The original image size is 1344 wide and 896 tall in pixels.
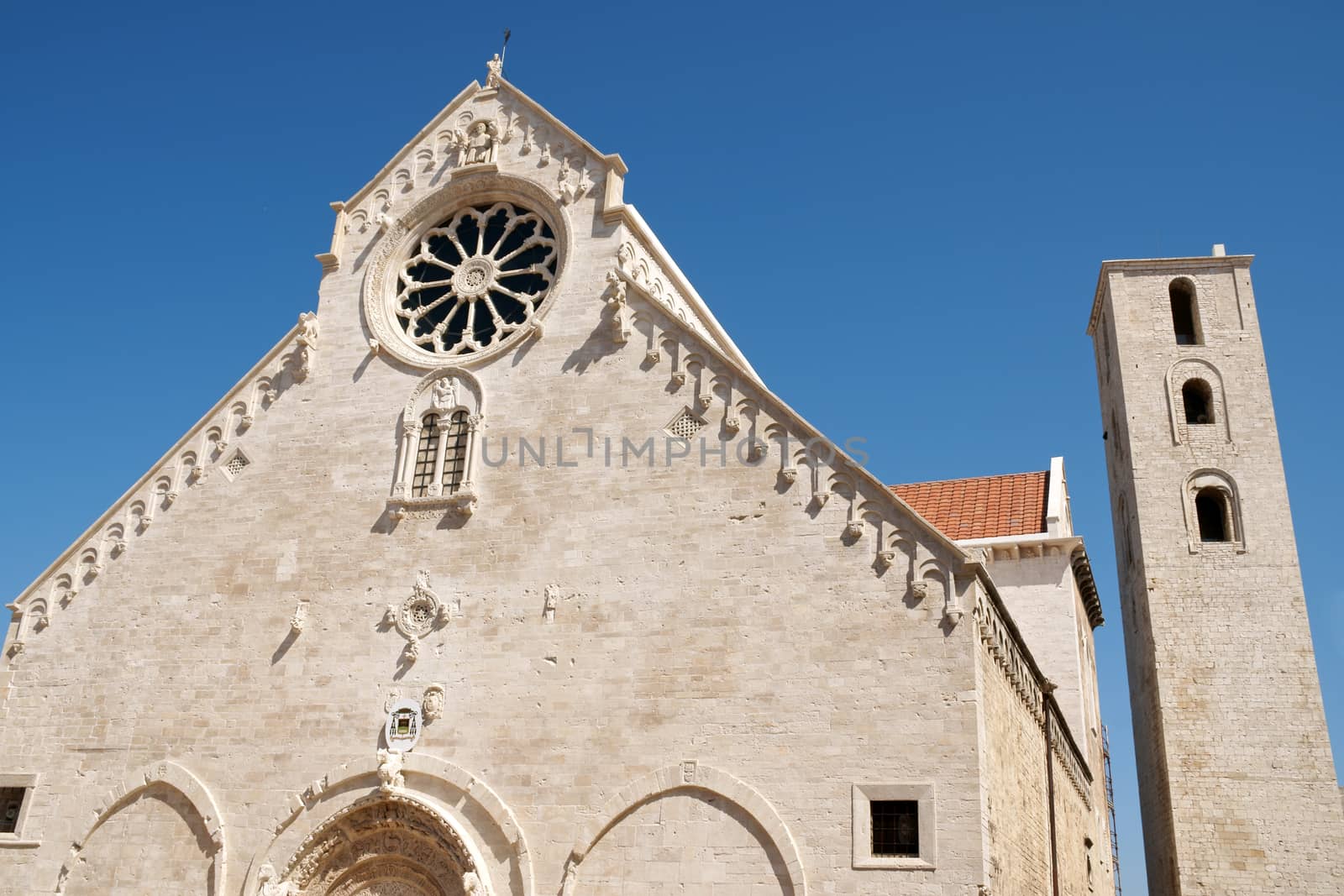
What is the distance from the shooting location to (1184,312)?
1300 inches

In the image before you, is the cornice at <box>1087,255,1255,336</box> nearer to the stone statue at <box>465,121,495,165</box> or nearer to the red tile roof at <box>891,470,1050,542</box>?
the red tile roof at <box>891,470,1050,542</box>

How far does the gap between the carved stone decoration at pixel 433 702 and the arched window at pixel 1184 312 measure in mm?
24700

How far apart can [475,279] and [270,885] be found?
1074 centimetres

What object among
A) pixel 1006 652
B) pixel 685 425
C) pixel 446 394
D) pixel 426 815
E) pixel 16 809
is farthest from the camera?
pixel 446 394

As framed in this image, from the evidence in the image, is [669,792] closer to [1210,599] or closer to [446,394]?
[446,394]

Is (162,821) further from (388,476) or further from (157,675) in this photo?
(388,476)

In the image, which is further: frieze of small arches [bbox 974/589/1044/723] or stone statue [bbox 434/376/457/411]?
stone statue [bbox 434/376/457/411]

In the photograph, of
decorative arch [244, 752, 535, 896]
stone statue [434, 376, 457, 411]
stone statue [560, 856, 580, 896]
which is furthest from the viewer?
stone statue [434, 376, 457, 411]

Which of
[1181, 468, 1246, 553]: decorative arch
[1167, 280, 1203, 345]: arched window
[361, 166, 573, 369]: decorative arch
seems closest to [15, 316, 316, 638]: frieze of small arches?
[361, 166, 573, 369]: decorative arch

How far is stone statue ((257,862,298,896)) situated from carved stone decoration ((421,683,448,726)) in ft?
9.92

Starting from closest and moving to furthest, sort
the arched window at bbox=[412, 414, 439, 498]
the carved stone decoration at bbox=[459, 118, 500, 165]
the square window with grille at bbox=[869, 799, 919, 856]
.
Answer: the square window with grille at bbox=[869, 799, 919, 856]
the arched window at bbox=[412, 414, 439, 498]
the carved stone decoration at bbox=[459, 118, 500, 165]

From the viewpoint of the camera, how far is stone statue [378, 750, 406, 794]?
51.5 ft

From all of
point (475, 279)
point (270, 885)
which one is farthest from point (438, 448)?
point (270, 885)

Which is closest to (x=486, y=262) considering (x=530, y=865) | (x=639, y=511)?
(x=639, y=511)
